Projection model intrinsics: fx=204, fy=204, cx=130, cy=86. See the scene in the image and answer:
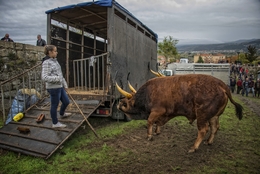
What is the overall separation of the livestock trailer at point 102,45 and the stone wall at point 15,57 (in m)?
1.88

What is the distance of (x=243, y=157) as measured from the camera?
153 inches

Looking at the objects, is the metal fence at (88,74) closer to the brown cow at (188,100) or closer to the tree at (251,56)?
the brown cow at (188,100)

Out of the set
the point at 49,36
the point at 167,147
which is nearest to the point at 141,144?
the point at 167,147

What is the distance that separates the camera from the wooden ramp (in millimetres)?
3863

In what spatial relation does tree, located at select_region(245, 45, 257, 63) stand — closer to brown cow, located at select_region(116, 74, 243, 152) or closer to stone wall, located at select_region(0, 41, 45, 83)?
brown cow, located at select_region(116, 74, 243, 152)

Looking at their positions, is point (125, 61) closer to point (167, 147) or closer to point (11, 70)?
point (167, 147)

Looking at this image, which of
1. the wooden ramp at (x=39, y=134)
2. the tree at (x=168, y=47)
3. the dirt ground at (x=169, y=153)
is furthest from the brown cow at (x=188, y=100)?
the tree at (x=168, y=47)

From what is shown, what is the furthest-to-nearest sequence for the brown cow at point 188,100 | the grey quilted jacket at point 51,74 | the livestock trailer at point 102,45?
the livestock trailer at point 102,45, the grey quilted jacket at point 51,74, the brown cow at point 188,100

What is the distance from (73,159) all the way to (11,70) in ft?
16.2

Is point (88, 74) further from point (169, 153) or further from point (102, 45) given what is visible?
point (169, 153)

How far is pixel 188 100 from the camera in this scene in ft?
13.8

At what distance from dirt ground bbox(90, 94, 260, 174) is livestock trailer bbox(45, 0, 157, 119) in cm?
130

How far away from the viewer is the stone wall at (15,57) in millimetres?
6828

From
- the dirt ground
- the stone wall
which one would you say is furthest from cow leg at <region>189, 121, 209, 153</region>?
the stone wall
